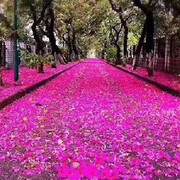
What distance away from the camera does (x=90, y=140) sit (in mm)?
7297

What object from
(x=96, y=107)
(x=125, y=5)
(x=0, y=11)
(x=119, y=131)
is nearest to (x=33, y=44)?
(x=0, y=11)

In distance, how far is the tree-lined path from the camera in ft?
18.1

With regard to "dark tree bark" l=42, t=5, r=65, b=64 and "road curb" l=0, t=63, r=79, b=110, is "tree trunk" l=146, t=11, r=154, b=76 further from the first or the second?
"dark tree bark" l=42, t=5, r=65, b=64

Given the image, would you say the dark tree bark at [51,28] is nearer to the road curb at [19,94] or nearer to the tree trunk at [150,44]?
the tree trunk at [150,44]

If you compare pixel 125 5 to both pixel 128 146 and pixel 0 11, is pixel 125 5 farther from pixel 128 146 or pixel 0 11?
pixel 128 146

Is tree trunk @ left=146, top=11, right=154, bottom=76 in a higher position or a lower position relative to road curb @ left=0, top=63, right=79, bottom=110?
higher

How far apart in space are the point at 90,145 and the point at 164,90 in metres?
10.8

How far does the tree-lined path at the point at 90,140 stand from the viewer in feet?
18.1

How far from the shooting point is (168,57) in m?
28.5

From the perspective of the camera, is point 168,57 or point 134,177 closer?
point 134,177

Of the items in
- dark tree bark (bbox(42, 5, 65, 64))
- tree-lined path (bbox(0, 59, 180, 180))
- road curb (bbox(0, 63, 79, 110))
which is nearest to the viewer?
tree-lined path (bbox(0, 59, 180, 180))

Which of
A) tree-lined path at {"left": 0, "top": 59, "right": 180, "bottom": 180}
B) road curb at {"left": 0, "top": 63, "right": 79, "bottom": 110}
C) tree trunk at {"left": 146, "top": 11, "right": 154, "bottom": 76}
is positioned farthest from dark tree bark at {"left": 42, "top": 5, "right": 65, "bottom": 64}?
tree-lined path at {"left": 0, "top": 59, "right": 180, "bottom": 180}

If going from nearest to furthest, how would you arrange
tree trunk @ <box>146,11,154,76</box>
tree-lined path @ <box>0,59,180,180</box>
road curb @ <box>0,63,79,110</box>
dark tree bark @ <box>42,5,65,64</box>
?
tree-lined path @ <box>0,59,180,180</box>, road curb @ <box>0,63,79,110</box>, tree trunk @ <box>146,11,154,76</box>, dark tree bark @ <box>42,5,65,64</box>

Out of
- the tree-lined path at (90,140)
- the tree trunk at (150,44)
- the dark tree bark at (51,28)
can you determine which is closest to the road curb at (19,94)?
the tree-lined path at (90,140)
